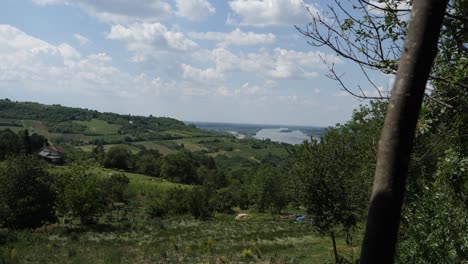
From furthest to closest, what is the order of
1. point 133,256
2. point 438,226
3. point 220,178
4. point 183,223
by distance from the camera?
point 220,178 < point 183,223 < point 133,256 < point 438,226

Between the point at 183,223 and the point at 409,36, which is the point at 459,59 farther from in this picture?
the point at 183,223

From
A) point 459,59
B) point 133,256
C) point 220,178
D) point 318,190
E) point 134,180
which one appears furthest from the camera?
point 220,178

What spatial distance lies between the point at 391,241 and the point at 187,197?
68.5m

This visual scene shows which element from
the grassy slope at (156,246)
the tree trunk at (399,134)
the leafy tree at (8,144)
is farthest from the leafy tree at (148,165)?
the tree trunk at (399,134)

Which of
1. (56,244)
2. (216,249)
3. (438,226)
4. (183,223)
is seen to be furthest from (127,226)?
(438,226)

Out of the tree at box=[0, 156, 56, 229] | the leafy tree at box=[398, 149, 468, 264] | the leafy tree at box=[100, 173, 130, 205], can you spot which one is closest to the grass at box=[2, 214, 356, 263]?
the tree at box=[0, 156, 56, 229]

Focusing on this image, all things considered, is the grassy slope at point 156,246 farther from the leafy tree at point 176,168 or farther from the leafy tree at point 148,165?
the leafy tree at point 148,165

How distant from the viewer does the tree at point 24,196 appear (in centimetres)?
4228

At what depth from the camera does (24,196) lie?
43281 mm

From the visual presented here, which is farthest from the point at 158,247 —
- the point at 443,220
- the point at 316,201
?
the point at 443,220

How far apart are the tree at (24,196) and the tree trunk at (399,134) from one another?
1799 inches

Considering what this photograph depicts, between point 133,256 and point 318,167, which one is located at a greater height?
point 318,167

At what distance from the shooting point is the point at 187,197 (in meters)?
69.5

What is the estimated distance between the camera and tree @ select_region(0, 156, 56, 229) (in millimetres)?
42281
